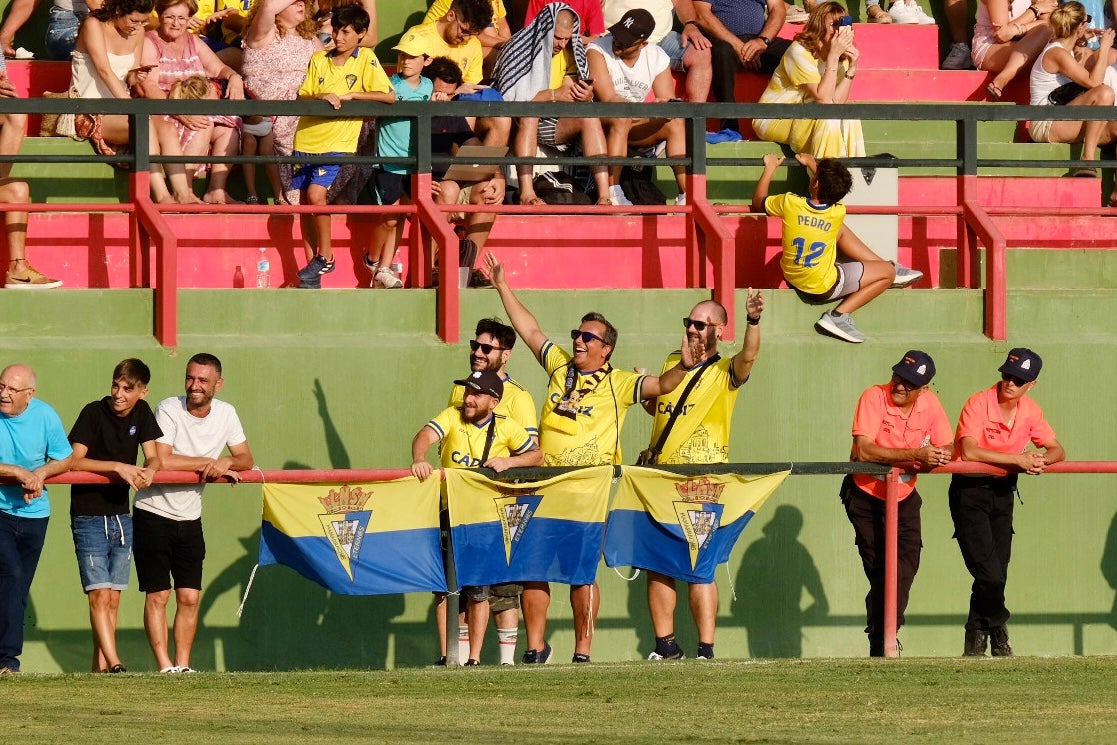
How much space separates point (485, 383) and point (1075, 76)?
666 cm

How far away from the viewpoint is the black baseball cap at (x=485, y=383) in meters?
11.6

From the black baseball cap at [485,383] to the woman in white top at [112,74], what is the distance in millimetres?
3263

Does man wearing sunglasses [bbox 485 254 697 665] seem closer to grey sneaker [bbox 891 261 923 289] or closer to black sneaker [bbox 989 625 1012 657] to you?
black sneaker [bbox 989 625 1012 657]

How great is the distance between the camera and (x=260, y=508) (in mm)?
13086

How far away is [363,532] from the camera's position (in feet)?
35.9

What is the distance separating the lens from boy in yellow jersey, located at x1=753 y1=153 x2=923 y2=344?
13.6 m

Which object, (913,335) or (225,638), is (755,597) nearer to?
(913,335)

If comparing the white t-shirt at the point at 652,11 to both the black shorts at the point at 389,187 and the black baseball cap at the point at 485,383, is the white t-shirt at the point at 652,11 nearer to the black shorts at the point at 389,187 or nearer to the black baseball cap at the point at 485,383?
the black shorts at the point at 389,187

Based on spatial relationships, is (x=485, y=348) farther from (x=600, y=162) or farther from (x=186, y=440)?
(x=600, y=162)

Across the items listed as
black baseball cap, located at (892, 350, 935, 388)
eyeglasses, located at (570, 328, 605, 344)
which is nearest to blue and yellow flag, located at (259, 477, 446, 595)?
eyeglasses, located at (570, 328, 605, 344)

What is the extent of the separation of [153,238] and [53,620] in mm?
2358

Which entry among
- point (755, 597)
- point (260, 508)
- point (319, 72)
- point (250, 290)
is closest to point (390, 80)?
point (319, 72)

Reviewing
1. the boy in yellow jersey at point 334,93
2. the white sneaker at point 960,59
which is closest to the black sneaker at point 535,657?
the boy in yellow jersey at point 334,93

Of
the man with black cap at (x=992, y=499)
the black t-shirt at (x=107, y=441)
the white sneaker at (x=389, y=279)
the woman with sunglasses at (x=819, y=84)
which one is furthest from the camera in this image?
the woman with sunglasses at (x=819, y=84)
